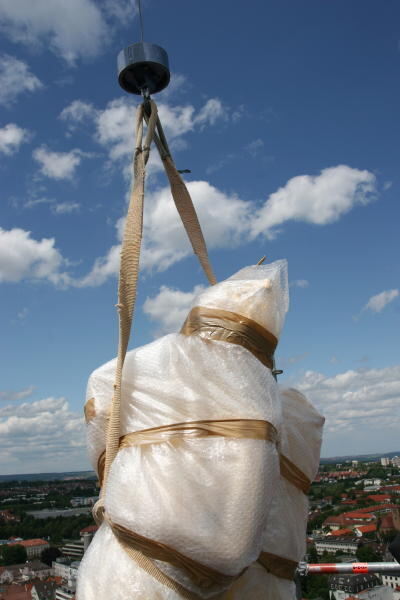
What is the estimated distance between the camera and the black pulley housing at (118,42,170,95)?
176 cm

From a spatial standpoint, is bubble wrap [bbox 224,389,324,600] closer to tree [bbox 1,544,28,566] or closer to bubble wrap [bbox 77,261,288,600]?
bubble wrap [bbox 77,261,288,600]

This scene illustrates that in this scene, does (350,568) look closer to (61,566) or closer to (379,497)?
(61,566)

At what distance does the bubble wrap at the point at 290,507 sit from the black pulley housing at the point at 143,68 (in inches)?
43.9

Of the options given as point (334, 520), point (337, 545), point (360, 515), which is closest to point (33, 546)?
point (337, 545)

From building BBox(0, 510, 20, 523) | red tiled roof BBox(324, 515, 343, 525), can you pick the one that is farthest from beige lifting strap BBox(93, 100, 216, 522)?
building BBox(0, 510, 20, 523)

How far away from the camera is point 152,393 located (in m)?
1.38

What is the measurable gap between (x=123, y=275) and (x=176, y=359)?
28 centimetres

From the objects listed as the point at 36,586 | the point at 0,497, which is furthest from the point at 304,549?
the point at 0,497

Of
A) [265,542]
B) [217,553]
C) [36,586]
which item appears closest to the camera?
[217,553]

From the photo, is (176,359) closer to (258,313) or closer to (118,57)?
(258,313)

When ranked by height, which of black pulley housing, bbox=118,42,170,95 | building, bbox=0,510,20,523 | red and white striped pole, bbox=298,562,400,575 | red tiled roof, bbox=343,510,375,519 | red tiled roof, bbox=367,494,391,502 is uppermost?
black pulley housing, bbox=118,42,170,95

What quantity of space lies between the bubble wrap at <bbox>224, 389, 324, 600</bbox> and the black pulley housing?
112 cm

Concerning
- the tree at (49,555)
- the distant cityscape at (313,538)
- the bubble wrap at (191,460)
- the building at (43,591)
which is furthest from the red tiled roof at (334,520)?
the bubble wrap at (191,460)

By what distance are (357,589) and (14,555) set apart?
4197 centimetres
